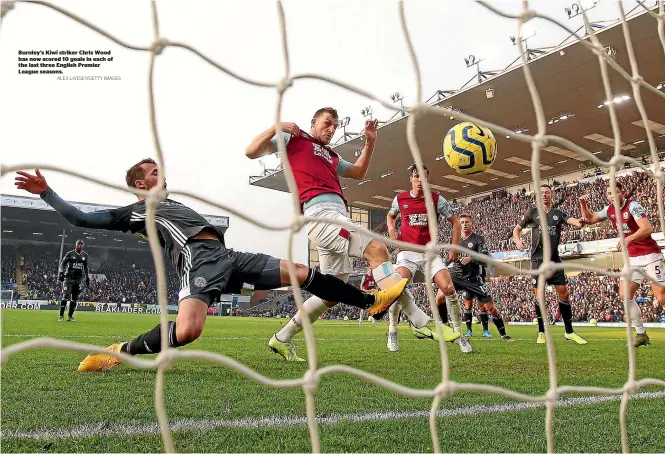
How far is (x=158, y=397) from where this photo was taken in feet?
3.94

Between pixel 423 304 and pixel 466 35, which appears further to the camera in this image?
pixel 423 304

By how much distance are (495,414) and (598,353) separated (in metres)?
3.66

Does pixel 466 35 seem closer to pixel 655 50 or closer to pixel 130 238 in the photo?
pixel 655 50

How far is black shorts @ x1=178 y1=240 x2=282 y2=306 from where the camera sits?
9.70 ft

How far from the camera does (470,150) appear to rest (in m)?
4.51

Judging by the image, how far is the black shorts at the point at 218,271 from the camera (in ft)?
9.70

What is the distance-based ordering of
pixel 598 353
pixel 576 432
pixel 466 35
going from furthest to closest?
pixel 598 353 < pixel 466 35 < pixel 576 432

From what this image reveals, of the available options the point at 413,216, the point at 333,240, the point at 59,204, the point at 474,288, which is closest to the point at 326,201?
the point at 333,240

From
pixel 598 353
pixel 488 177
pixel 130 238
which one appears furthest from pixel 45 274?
pixel 598 353

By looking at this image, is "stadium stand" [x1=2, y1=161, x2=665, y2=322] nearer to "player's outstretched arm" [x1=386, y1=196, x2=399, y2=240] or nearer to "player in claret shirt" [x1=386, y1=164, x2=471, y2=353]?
"player in claret shirt" [x1=386, y1=164, x2=471, y2=353]

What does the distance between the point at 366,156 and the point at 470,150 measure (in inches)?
45.0

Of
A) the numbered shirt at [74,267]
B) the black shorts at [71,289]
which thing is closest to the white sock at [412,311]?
the numbered shirt at [74,267]

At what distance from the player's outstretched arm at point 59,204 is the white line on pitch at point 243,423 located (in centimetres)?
96

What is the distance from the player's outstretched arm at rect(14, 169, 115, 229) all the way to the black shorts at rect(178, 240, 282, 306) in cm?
47
